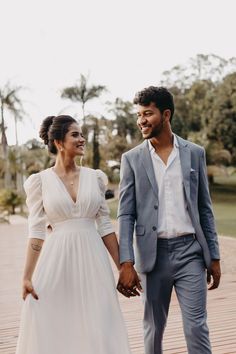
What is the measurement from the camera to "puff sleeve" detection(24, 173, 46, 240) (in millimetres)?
2918

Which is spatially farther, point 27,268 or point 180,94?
point 180,94

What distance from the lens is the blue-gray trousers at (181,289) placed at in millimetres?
2756

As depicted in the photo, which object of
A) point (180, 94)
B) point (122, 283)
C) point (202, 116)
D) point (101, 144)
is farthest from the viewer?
point (180, 94)

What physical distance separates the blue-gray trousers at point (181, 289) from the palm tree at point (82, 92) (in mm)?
32914

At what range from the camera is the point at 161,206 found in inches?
113

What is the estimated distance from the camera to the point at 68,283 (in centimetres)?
295

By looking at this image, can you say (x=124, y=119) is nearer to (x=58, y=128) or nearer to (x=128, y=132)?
(x=128, y=132)

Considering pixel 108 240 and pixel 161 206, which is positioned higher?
pixel 161 206

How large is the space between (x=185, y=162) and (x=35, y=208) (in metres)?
0.75

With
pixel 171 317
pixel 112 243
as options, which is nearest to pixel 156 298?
pixel 112 243

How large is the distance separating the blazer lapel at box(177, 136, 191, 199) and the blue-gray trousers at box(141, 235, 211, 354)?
0.24m

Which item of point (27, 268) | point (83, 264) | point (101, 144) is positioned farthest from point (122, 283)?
point (101, 144)

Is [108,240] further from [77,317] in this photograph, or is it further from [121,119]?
[121,119]

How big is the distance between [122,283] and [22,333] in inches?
21.1
